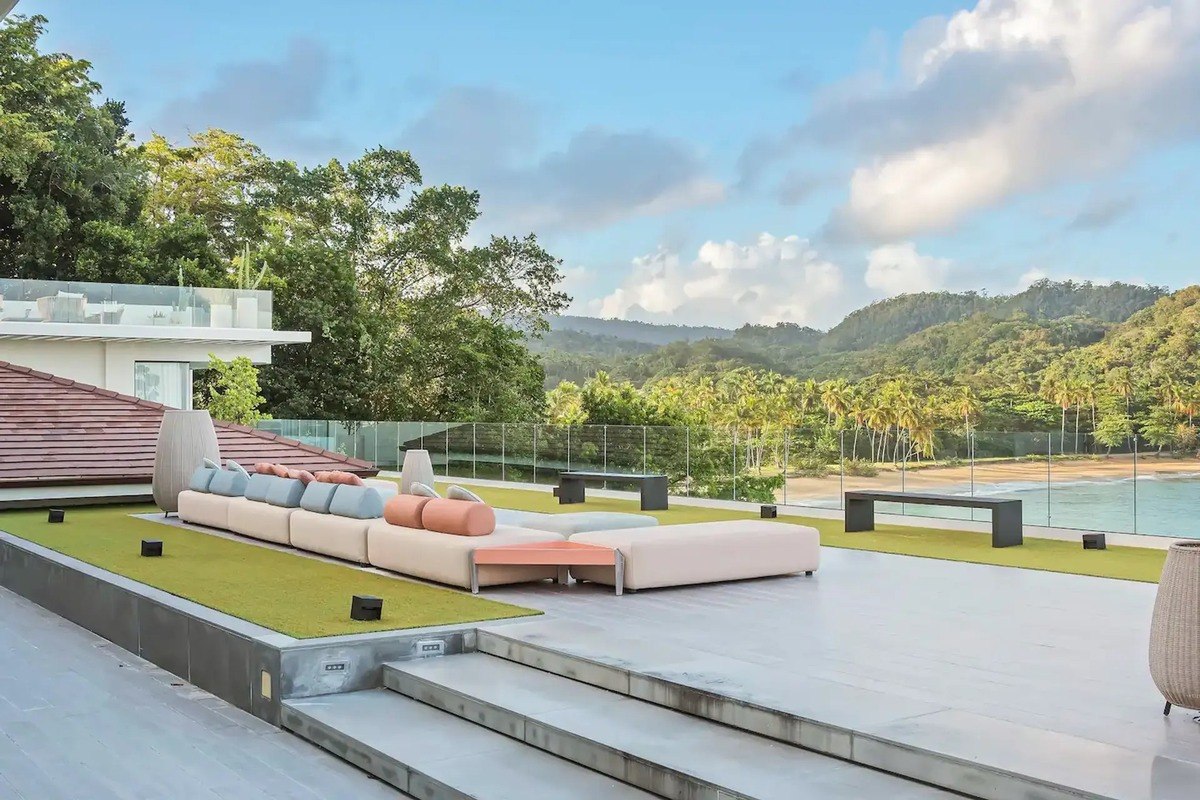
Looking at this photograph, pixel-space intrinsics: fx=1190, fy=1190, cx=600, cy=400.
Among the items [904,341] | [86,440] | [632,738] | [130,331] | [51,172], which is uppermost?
[51,172]

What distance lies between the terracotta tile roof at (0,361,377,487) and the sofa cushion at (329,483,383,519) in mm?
6003

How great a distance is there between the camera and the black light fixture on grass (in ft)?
23.3

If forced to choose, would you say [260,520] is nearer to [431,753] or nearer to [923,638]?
[431,753]

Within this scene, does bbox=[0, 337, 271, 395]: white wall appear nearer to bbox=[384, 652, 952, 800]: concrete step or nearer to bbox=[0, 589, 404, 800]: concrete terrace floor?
bbox=[0, 589, 404, 800]: concrete terrace floor

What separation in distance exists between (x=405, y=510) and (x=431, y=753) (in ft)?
13.8

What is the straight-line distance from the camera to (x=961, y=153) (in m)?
69.8

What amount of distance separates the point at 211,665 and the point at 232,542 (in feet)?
15.7

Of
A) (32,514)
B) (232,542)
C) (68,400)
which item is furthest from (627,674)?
(68,400)

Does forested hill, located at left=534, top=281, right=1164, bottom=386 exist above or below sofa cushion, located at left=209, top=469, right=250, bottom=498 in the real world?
above

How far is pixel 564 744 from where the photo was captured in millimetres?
5238

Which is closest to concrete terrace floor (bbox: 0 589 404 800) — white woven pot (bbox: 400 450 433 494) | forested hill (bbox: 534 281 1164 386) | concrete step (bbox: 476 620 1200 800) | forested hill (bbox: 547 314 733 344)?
concrete step (bbox: 476 620 1200 800)

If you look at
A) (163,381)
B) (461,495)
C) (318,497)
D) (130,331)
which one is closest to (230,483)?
(318,497)

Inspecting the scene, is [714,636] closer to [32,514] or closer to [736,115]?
[32,514]

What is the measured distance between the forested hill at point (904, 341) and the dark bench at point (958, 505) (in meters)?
44.5
